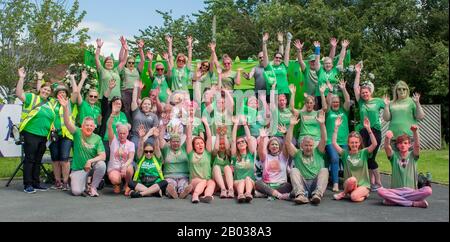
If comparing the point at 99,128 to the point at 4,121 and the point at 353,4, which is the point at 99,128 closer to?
the point at 4,121

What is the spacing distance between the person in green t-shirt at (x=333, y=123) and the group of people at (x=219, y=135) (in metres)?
0.02

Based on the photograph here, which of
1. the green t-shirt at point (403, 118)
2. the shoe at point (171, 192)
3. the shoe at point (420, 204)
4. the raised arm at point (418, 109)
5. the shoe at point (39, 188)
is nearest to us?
the shoe at point (420, 204)

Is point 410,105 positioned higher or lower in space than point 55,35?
lower

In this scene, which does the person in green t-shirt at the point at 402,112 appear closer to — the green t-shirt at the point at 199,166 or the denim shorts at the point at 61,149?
the green t-shirt at the point at 199,166

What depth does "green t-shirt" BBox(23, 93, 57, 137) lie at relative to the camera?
8398mm

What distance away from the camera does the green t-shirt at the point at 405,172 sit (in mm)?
7035

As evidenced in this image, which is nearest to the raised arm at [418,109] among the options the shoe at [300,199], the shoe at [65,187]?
the shoe at [300,199]

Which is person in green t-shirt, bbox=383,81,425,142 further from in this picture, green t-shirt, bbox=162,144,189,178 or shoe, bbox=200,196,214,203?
green t-shirt, bbox=162,144,189,178

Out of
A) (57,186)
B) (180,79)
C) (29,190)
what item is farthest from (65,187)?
(180,79)

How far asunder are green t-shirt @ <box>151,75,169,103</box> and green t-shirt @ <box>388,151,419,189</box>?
4425mm

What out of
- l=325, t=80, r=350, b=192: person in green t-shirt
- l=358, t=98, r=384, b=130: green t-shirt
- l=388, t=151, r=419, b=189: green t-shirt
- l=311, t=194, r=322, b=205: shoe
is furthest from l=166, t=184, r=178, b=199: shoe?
l=358, t=98, r=384, b=130: green t-shirt

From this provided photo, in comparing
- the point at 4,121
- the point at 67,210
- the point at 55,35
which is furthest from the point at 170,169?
the point at 55,35

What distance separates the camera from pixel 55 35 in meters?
23.6
